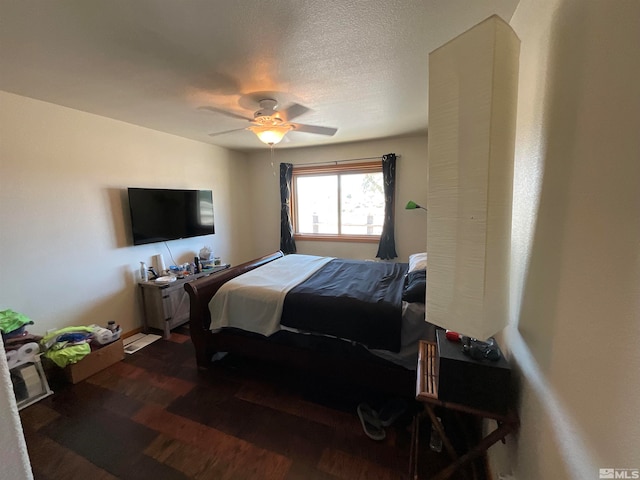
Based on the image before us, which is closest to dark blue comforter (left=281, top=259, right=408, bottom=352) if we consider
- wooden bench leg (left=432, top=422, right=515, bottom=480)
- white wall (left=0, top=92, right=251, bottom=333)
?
wooden bench leg (left=432, top=422, right=515, bottom=480)

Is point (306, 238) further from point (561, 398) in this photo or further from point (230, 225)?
point (561, 398)

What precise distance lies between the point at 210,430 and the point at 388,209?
3274 millimetres

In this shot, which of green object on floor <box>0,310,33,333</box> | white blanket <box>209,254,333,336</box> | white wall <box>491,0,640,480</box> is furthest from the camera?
white blanket <box>209,254,333,336</box>

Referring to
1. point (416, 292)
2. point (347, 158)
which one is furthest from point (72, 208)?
point (347, 158)

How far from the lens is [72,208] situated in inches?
96.7

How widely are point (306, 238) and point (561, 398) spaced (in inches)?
157

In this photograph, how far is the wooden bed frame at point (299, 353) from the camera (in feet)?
5.92

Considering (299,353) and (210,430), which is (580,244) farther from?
(210,430)

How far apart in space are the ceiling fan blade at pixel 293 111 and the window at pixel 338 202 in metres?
1.66

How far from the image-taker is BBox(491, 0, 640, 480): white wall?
52 cm

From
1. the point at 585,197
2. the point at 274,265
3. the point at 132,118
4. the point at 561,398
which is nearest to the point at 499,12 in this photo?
the point at 585,197

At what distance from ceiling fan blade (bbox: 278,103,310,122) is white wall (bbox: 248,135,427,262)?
62.2 inches

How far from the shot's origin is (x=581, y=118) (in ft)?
2.24

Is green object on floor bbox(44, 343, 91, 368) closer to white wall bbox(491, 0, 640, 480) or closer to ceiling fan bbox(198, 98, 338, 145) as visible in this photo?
ceiling fan bbox(198, 98, 338, 145)
